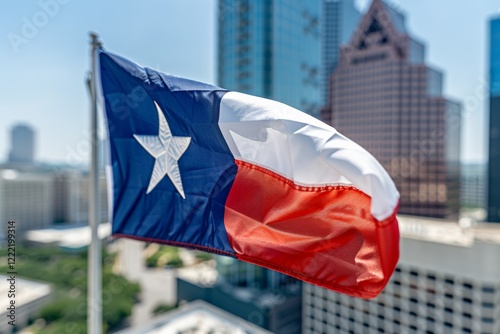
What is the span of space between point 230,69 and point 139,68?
57.4 ft

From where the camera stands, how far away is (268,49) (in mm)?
18984

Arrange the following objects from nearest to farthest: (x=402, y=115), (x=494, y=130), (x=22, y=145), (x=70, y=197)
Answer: (x=402, y=115) < (x=494, y=130) < (x=70, y=197) < (x=22, y=145)

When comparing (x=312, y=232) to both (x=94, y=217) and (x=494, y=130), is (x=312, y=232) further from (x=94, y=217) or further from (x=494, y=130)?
(x=494, y=130)

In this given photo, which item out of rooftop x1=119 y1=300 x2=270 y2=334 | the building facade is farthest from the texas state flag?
the building facade

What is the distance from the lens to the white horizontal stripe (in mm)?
1754

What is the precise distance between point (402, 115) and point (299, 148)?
19.8 meters

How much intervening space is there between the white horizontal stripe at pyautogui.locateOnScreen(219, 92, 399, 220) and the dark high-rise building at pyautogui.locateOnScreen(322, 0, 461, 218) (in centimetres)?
1851

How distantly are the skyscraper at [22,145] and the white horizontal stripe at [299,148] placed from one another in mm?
59157

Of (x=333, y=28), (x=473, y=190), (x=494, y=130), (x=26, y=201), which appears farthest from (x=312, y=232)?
(x=473, y=190)

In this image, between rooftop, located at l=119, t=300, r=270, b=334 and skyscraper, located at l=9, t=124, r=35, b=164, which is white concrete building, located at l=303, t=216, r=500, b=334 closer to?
rooftop, located at l=119, t=300, r=270, b=334

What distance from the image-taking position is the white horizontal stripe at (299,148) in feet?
5.75

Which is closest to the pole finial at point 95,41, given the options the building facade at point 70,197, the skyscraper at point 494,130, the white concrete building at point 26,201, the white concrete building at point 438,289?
the white concrete building at point 438,289

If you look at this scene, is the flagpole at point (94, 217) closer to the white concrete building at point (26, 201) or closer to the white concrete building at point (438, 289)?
the white concrete building at point (438, 289)

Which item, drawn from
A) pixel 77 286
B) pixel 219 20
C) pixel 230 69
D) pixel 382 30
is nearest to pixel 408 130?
pixel 382 30
